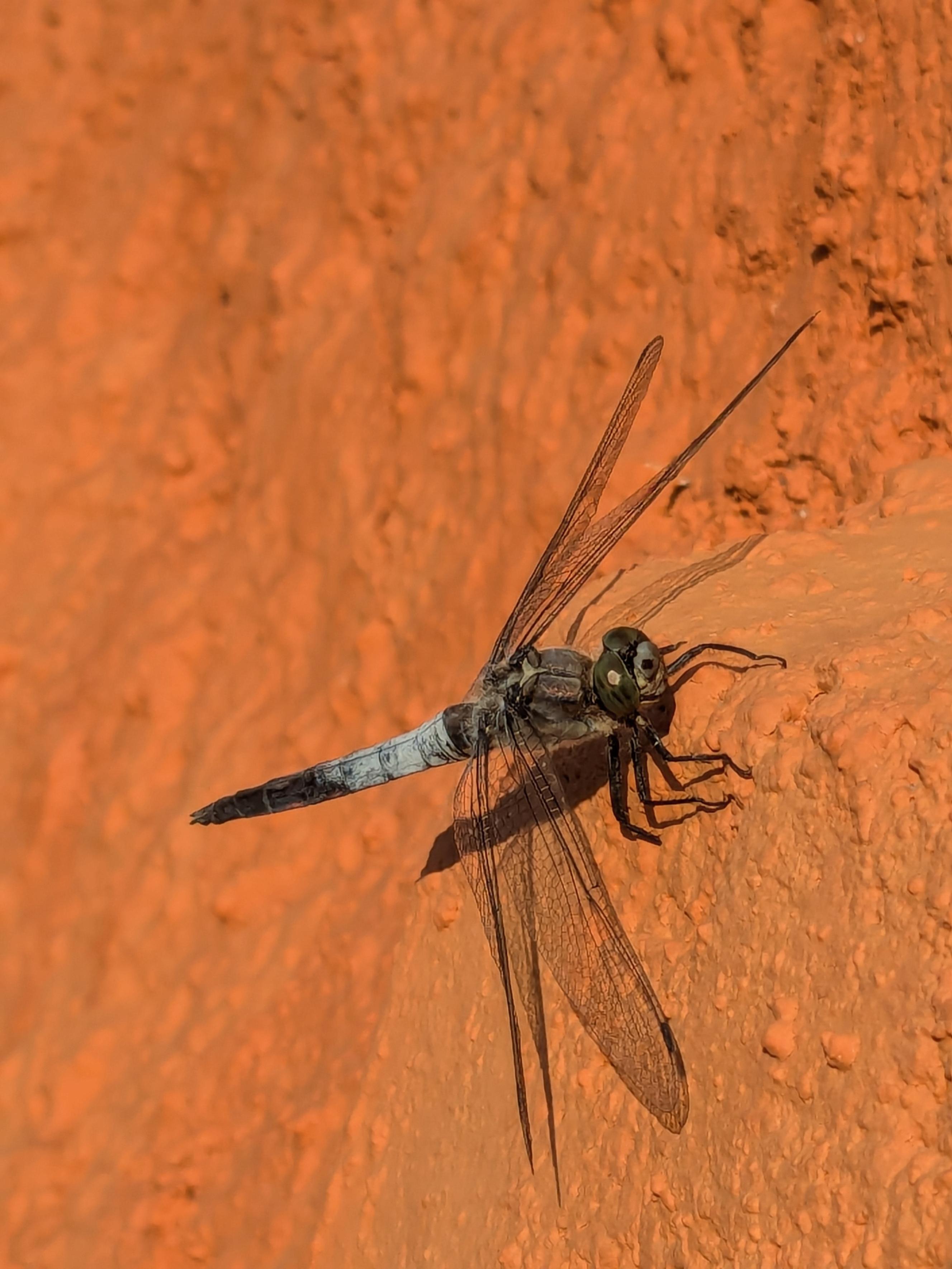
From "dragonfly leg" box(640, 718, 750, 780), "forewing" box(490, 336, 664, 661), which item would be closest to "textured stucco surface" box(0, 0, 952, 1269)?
"dragonfly leg" box(640, 718, 750, 780)

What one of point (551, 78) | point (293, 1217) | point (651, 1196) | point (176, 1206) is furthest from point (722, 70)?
point (176, 1206)

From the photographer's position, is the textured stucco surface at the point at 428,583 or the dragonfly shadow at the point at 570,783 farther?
the dragonfly shadow at the point at 570,783

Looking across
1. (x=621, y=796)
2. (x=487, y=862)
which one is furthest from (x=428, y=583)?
(x=621, y=796)

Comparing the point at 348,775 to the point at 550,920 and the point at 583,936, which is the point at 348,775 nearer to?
the point at 550,920

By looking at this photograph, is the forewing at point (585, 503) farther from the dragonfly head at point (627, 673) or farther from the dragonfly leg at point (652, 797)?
the dragonfly leg at point (652, 797)

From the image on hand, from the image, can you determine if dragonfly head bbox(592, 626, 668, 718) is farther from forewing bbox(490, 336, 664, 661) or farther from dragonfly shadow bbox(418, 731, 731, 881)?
forewing bbox(490, 336, 664, 661)

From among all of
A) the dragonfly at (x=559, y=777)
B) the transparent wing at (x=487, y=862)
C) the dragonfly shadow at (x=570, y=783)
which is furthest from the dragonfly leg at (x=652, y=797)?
the transparent wing at (x=487, y=862)
